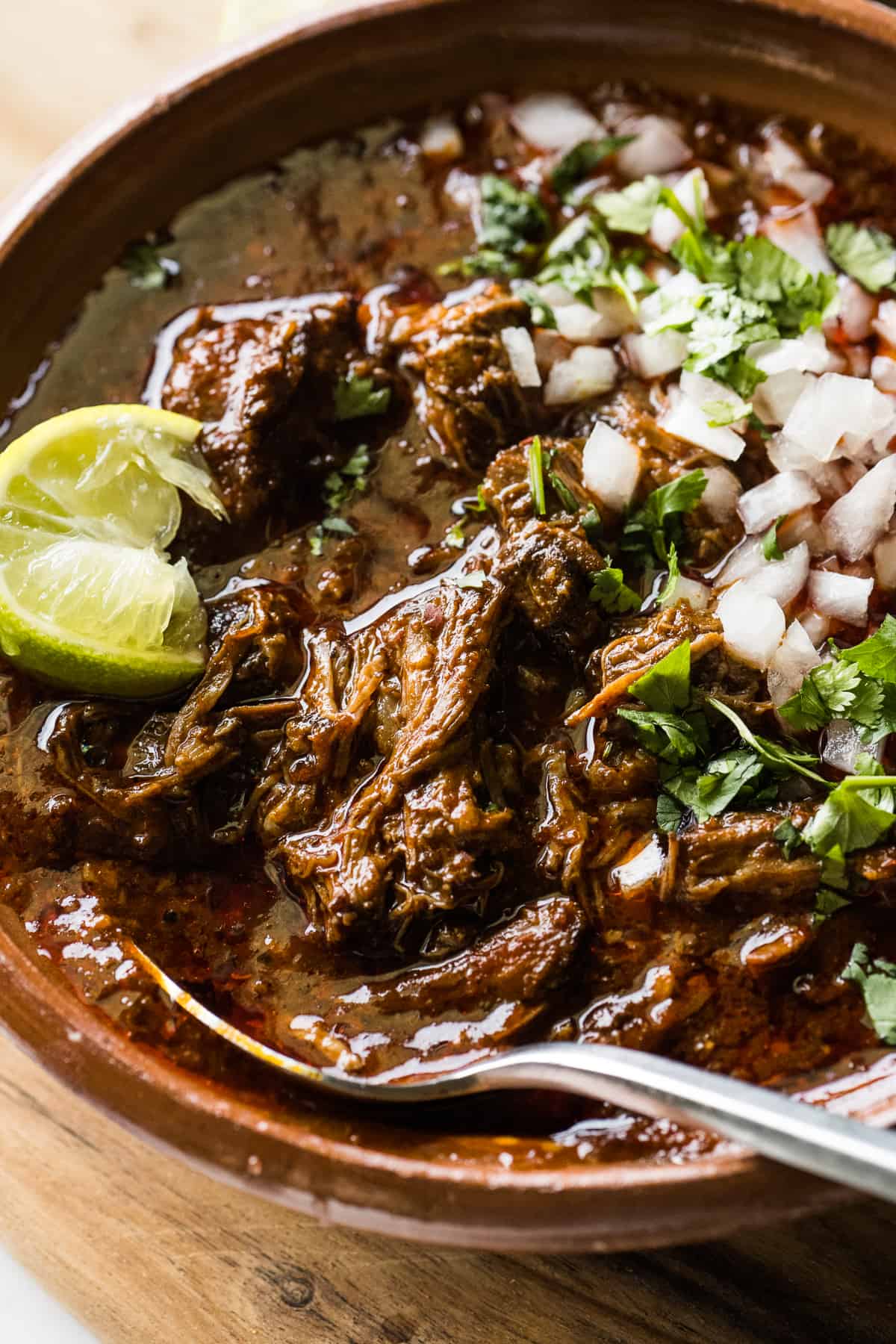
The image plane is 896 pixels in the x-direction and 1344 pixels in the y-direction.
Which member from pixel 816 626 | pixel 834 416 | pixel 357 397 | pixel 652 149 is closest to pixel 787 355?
pixel 834 416

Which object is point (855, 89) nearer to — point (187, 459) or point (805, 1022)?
point (187, 459)

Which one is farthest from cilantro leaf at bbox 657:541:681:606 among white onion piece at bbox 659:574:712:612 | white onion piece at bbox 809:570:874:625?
white onion piece at bbox 809:570:874:625

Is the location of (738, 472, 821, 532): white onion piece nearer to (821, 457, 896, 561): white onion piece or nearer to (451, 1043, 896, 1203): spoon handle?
(821, 457, 896, 561): white onion piece

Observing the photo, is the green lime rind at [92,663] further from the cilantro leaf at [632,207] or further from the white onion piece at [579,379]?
the cilantro leaf at [632,207]

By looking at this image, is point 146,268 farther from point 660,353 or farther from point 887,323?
point 887,323

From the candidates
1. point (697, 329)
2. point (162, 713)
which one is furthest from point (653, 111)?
point (162, 713)

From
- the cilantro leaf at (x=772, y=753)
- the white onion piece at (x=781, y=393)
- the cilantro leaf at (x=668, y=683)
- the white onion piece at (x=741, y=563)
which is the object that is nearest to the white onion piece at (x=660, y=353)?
the white onion piece at (x=781, y=393)
